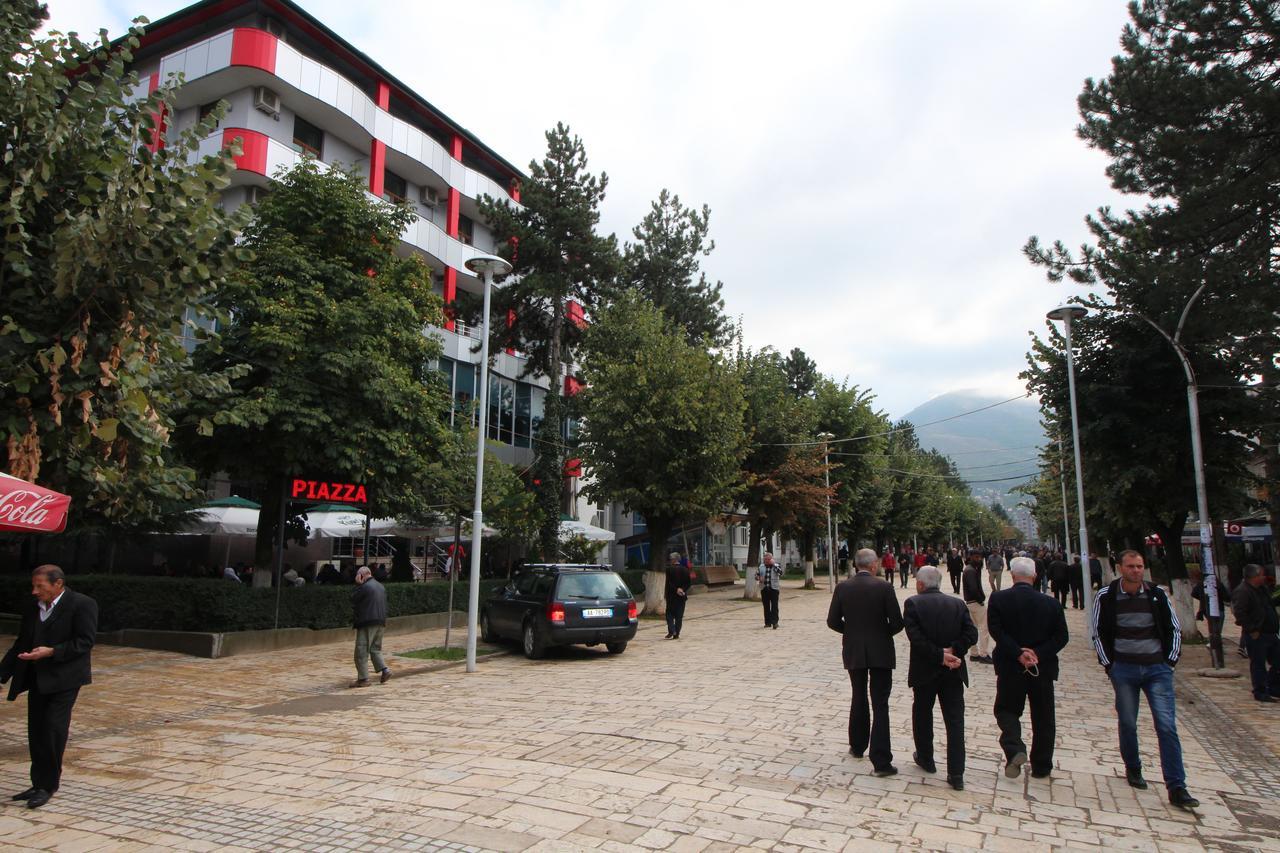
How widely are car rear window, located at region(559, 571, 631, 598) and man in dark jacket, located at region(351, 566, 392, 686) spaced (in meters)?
3.53

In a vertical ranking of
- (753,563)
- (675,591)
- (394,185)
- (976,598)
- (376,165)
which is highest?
(394,185)

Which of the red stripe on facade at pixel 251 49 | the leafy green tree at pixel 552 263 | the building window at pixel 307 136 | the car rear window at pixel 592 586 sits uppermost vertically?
the red stripe on facade at pixel 251 49

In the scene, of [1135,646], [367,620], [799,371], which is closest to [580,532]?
[367,620]

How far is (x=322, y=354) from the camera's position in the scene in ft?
52.2

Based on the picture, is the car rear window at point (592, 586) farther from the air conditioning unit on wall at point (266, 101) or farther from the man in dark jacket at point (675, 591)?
the air conditioning unit on wall at point (266, 101)

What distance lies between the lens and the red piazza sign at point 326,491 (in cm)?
1644

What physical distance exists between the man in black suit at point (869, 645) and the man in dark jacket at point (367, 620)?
24.5 ft

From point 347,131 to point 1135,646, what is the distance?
97.2ft

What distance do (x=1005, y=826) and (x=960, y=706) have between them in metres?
1.13

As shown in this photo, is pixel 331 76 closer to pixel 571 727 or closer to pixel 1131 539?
pixel 571 727

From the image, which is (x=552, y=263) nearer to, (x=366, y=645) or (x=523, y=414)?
(x=523, y=414)

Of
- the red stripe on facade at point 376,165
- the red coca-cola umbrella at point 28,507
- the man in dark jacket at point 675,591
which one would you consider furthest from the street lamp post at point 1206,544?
the red stripe on facade at point 376,165

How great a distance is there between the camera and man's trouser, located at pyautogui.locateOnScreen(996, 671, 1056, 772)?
6.50m

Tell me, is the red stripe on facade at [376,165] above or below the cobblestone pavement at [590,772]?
above
